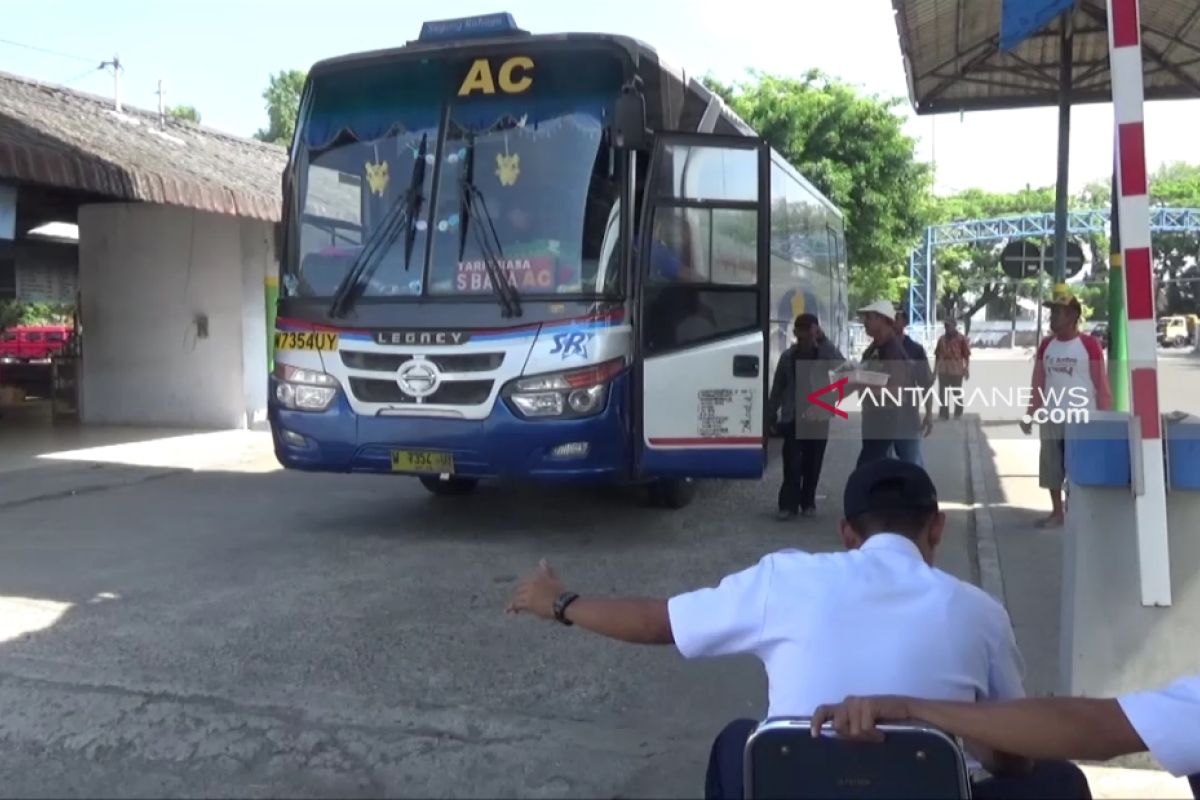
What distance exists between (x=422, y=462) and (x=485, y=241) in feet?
4.83

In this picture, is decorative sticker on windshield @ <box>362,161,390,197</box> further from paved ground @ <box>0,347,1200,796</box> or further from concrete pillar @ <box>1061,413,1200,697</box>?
concrete pillar @ <box>1061,413,1200,697</box>

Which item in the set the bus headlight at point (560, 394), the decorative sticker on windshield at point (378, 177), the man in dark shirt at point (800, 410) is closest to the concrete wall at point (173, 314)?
the decorative sticker on windshield at point (378, 177)

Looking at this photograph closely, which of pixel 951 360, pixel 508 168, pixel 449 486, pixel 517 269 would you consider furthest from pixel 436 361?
pixel 951 360

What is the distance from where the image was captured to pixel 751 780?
2211 millimetres

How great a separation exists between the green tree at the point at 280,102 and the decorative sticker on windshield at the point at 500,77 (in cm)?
5531

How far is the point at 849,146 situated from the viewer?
26188 mm

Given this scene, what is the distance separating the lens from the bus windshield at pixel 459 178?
25.1ft

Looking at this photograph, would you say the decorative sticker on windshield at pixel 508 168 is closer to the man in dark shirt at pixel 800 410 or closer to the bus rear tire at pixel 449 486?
the man in dark shirt at pixel 800 410

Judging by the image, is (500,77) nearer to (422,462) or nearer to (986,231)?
(422,462)

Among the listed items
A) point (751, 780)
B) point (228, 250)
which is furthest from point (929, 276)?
point (751, 780)

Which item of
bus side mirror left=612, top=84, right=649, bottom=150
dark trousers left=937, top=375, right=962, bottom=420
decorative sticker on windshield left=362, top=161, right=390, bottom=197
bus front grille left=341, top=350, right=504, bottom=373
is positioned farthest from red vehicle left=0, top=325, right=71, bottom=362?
bus side mirror left=612, top=84, right=649, bottom=150

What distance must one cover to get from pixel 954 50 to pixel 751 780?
9.79 metres

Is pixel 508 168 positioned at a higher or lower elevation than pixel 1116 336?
higher

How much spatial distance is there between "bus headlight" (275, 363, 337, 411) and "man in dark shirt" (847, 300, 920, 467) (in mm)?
3759
